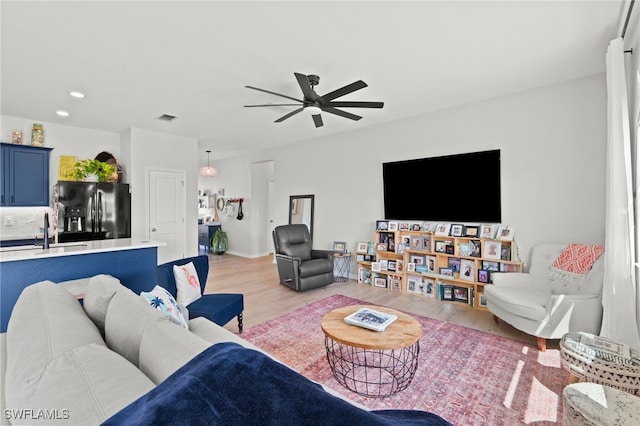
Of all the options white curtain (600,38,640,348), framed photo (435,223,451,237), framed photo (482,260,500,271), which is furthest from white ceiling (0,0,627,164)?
framed photo (482,260,500,271)

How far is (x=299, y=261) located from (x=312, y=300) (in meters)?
0.63

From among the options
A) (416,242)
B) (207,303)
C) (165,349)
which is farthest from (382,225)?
(165,349)

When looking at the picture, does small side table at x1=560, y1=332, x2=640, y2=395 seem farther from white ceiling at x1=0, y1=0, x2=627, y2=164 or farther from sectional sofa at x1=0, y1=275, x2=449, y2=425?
white ceiling at x1=0, y1=0, x2=627, y2=164

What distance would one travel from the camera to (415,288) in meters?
4.45

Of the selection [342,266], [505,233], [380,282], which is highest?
[505,233]

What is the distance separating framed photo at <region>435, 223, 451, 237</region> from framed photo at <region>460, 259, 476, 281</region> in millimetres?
423

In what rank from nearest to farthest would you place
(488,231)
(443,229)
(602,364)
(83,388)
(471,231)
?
(83,388)
(602,364)
(488,231)
(471,231)
(443,229)

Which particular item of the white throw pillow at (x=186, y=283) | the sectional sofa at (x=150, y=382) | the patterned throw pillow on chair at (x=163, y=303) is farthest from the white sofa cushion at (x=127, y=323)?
the white throw pillow at (x=186, y=283)

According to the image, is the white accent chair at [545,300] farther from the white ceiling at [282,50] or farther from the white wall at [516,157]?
the white ceiling at [282,50]

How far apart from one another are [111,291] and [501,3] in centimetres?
308

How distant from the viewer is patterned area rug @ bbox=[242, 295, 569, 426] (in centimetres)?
192

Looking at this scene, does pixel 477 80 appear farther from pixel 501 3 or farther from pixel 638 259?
pixel 638 259

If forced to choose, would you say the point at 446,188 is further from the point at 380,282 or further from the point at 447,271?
the point at 380,282

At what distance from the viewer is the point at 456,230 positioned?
163 inches
